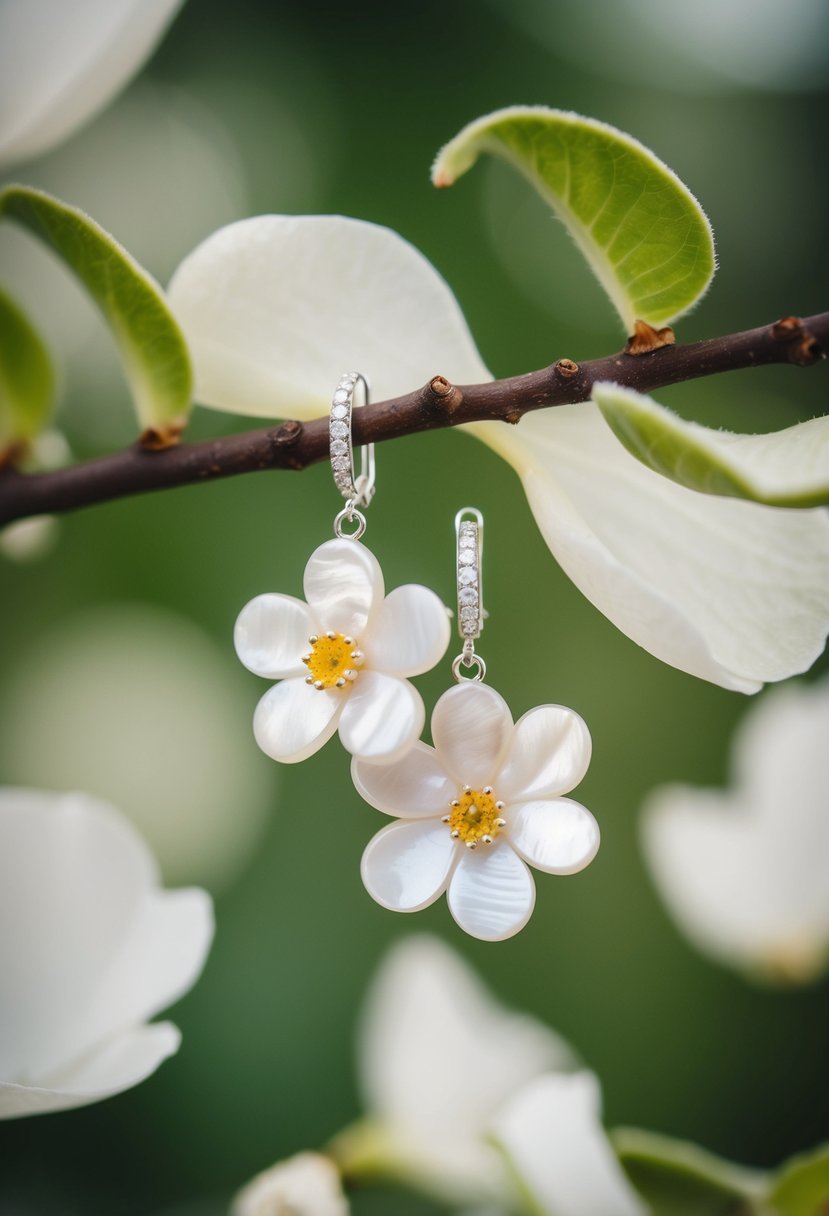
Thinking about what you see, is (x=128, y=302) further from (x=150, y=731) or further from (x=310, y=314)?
(x=150, y=731)

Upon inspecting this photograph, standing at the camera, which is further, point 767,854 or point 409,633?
point 767,854

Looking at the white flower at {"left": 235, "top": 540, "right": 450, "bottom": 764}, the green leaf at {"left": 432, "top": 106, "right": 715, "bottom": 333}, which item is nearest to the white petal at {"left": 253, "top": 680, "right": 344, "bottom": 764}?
the white flower at {"left": 235, "top": 540, "right": 450, "bottom": 764}

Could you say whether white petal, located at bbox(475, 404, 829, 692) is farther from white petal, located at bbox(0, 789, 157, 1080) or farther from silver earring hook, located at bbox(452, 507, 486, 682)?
white petal, located at bbox(0, 789, 157, 1080)

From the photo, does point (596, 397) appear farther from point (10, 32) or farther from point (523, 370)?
point (523, 370)

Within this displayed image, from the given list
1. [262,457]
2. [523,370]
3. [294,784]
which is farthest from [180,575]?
[262,457]

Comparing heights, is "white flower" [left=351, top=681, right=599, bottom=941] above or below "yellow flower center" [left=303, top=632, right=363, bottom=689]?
below

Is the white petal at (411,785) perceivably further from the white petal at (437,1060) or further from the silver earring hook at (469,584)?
the white petal at (437,1060)

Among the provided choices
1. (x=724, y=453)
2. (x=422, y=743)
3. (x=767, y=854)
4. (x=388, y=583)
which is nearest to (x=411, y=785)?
(x=422, y=743)
